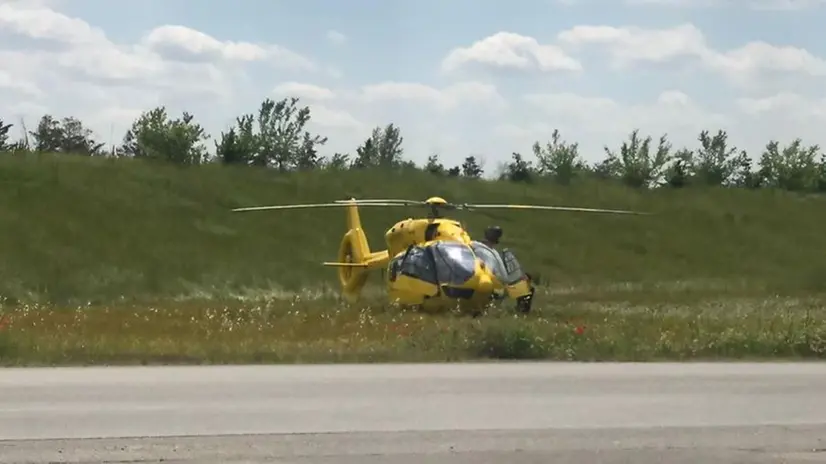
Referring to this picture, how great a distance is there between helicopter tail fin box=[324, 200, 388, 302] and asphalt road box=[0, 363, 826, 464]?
1624 centimetres

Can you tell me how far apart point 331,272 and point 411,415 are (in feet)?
111

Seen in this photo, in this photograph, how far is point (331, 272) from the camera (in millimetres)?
43625

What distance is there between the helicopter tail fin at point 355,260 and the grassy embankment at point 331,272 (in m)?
0.61

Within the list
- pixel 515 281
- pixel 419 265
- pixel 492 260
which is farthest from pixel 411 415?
pixel 515 281

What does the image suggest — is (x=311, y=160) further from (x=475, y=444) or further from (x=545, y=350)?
(x=475, y=444)

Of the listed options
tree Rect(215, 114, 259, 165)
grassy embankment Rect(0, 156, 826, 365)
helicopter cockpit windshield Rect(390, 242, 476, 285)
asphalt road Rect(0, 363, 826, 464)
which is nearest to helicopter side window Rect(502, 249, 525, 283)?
helicopter cockpit windshield Rect(390, 242, 476, 285)

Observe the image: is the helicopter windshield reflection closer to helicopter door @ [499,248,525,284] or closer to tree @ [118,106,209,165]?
helicopter door @ [499,248,525,284]

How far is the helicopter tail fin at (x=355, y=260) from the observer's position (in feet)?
99.9

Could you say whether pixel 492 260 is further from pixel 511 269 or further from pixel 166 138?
pixel 166 138

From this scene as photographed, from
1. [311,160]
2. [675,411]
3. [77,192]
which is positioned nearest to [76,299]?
[77,192]

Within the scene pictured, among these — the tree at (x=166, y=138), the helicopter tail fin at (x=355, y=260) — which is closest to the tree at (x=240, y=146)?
the tree at (x=166, y=138)

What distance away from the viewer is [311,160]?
77500 millimetres

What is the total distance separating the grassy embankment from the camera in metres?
16.4

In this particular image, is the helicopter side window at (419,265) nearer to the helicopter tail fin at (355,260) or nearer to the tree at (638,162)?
the helicopter tail fin at (355,260)
